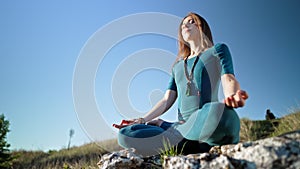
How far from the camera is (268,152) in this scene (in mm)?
1133

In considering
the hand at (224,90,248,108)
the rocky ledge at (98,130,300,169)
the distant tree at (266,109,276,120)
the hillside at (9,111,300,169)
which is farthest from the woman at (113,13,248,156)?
the distant tree at (266,109,276,120)

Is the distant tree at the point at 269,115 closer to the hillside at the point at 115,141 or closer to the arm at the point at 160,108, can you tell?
the hillside at the point at 115,141

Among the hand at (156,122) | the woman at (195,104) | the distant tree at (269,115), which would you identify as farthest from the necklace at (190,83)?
the distant tree at (269,115)

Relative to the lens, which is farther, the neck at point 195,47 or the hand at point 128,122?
the neck at point 195,47

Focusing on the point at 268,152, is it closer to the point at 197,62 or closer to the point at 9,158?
the point at 197,62

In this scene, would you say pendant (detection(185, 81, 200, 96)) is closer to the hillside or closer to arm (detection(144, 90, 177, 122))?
arm (detection(144, 90, 177, 122))

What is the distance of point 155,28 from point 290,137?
84.5 inches

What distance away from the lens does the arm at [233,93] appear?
4.57 ft

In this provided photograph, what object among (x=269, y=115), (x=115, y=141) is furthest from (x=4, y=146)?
(x=269, y=115)

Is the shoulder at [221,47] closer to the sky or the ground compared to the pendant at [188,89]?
closer to the sky

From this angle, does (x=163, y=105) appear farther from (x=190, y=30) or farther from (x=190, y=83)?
(x=190, y=30)

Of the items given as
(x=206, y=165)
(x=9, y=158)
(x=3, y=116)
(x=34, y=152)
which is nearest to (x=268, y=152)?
(x=206, y=165)

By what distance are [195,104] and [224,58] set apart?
0.50m

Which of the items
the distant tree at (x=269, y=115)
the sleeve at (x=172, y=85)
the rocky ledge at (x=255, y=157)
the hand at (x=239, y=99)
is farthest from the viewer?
the distant tree at (x=269, y=115)
